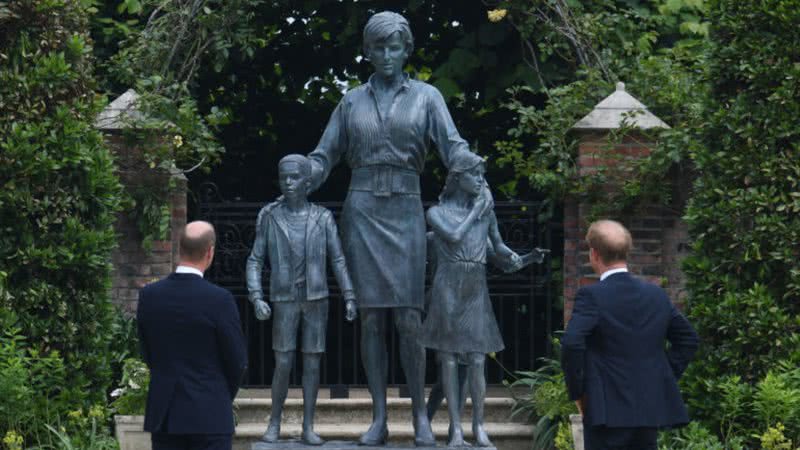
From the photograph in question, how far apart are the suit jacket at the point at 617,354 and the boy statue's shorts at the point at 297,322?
7.00 feet

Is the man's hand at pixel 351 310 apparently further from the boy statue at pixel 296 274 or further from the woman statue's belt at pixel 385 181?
the woman statue's belt at pixel 385 181

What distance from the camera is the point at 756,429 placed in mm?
8609

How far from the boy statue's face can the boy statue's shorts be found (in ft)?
1.52

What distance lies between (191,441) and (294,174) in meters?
2.07

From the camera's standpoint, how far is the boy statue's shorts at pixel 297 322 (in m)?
7.76

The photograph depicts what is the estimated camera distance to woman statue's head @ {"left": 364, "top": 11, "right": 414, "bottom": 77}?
305 inches

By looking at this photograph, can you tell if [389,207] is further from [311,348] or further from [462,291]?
[311,348]

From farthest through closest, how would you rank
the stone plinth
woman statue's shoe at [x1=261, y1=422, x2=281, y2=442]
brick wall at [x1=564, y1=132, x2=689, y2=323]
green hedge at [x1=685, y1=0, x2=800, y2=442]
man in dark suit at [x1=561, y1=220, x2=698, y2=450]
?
brick wall at [x1=564, y1=132, x2=689, y2=323]
green hedge at [x1=685, y1=0, x2=800, y2=442]
woman statue's shoe at [x1=261, y1=422, x2=281, y2=442]
the stone plinth
man in dark suit at [x1=561, y1=220, x2=698, y2=450]

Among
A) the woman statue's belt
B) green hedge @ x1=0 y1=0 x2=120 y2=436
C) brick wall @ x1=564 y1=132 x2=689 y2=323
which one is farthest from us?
brick wall @ x1=564 y1=132 x2=689 y2=323

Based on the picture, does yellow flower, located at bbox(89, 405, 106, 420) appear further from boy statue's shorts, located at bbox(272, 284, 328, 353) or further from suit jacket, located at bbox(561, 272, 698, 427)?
suit jacket, located at bbox(561, 272, 698, 427)

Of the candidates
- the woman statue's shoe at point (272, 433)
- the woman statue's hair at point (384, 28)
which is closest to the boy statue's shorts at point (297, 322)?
the woman statue's shoe at point (272, 433)

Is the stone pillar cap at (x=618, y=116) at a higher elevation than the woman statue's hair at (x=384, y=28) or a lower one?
lower

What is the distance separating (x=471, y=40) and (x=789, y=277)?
11.0ft

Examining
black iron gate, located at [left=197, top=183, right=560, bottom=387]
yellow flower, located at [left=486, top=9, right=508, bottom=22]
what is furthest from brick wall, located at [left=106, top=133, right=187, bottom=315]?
yellow flower, located at [left=486, top=9, right=508, bottom=22]
